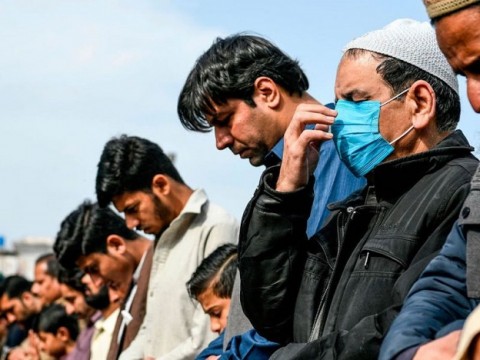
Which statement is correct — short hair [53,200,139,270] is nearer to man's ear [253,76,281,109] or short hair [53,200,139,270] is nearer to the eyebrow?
man's ear [253,76,281,109]

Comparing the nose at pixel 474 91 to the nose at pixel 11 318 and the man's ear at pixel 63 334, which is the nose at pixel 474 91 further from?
the nose at pixel 11 318

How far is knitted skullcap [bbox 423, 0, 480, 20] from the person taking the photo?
3.16 m

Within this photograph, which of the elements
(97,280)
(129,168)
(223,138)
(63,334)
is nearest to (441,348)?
(223,138)

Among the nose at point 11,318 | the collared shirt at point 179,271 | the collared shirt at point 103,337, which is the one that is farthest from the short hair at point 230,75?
the nose at point 11,318

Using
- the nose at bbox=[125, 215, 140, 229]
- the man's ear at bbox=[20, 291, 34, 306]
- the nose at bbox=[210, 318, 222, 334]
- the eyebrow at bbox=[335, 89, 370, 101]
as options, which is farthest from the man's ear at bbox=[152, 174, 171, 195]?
the man's ear at bbox=[20, 291, 34, 306]

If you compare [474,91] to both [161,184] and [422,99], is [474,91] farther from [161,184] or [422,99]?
[161,184]

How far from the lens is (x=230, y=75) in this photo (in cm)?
576

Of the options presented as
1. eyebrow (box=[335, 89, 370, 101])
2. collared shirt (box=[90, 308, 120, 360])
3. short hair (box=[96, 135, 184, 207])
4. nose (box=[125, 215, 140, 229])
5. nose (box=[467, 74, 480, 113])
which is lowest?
collared shirt (box=[90, 308, 120, 360])

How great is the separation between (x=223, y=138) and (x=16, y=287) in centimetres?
1005

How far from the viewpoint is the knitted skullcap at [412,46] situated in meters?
4.27

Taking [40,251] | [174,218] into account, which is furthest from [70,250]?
[40,251]

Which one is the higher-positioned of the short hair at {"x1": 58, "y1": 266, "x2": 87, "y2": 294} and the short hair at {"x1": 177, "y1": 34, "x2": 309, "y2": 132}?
the short hair at {"x1": 177, "y1": 34, "x2": 309, "y2": 132}

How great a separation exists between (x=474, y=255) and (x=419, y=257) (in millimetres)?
505

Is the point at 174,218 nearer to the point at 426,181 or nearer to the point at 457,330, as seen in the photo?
the point at 426,181
